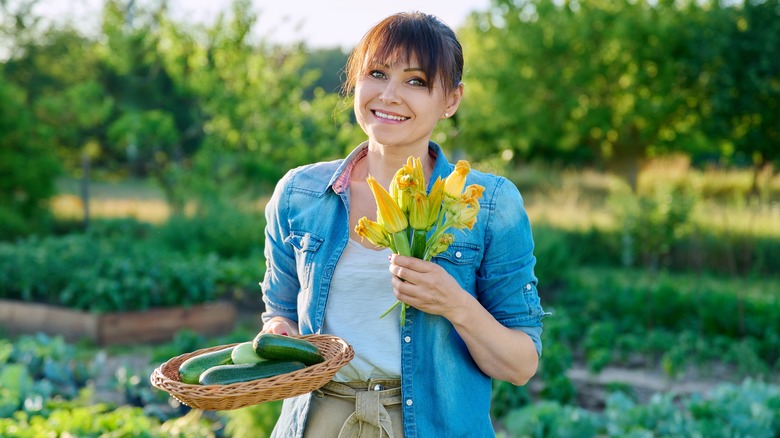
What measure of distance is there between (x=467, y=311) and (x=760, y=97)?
62.1 feet

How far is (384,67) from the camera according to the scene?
1.98 m

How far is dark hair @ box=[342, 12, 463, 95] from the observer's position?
76.9 inches

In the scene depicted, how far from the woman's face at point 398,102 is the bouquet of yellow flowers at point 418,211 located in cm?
17

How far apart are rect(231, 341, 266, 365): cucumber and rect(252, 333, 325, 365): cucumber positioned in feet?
0.06

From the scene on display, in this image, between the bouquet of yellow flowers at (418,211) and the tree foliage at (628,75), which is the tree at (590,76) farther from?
the bouquet of yellow flowers at (418,211)

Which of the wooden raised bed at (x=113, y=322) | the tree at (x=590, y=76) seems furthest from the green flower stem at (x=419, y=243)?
the tree at (x=590, y=76)

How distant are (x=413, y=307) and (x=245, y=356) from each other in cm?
43

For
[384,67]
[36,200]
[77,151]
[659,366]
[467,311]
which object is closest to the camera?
[467,311]

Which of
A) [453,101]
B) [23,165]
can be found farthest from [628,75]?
[453,101]

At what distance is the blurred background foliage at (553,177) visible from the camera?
6996 mm

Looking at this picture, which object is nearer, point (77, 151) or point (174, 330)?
point (174, 330)

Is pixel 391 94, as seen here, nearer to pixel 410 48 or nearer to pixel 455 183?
pixel 410 48

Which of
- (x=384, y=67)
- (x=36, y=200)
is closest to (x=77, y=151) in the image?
(x=36, y=200)

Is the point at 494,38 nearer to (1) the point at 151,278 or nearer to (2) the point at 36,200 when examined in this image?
(2) the point at 36,200
